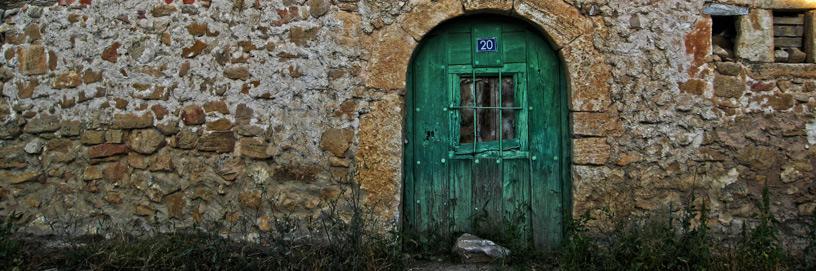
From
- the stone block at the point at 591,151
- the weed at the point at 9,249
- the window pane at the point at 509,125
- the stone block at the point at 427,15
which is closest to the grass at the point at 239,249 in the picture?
the weed at the point at 9,249

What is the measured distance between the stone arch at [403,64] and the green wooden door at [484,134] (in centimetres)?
18

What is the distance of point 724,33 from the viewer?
13.0 ft

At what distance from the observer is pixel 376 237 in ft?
12.3

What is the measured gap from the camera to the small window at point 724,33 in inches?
153

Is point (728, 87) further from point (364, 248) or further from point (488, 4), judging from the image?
point (364, 248)

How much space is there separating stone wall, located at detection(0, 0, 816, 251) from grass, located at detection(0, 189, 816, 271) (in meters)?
0.14

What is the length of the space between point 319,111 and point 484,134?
1.16 meters

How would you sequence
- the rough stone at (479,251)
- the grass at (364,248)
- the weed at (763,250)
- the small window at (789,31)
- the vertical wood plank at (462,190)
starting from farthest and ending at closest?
the vertical wood plank at (462,190) → the small window at (789,31) → the rough stone at (479,251) → the grass at (364,248) → the weed at (763,250)

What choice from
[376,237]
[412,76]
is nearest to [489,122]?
[412,76]

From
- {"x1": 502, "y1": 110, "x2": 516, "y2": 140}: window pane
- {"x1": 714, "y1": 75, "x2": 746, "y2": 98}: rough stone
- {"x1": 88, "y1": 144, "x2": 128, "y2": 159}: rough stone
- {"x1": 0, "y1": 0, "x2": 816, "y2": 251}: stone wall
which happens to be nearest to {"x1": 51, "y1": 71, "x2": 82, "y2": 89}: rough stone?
{"x1": 0, "y1": 0, "x2": 816, "y2": 251}: stone wall

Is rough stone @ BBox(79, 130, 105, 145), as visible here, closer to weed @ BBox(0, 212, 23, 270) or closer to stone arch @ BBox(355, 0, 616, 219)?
weed @ BBox(0, 212, 23, 270)

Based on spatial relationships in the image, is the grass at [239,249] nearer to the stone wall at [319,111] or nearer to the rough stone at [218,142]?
the stone wall at [319,111]

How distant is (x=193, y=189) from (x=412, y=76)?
1694mm

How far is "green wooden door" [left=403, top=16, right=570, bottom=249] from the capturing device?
398 cm
